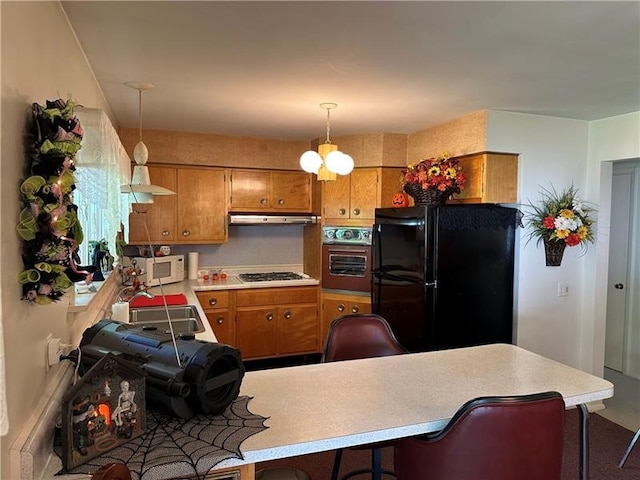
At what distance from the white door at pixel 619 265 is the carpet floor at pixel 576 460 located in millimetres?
1484

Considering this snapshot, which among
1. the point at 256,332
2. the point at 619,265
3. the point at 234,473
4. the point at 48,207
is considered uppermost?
the point at 48,207

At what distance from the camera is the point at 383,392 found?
1680 mm

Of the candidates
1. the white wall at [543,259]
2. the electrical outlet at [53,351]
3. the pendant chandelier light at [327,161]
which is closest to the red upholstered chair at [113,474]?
the electrical outlet at [53,351]

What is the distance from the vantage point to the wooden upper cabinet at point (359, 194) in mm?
4164

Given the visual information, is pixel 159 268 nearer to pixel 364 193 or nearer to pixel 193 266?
pixel 193 266

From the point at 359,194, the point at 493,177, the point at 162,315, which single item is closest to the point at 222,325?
the point at 162,315

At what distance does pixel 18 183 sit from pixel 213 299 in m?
3.07

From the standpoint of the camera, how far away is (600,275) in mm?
3602

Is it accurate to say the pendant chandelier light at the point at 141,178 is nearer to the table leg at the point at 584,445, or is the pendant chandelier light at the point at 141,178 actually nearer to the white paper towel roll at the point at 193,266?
the white paper towel roll at the point at 193,266

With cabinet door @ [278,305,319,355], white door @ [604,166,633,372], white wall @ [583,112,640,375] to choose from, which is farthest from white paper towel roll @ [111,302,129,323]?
white door @ [604,166,633,372]

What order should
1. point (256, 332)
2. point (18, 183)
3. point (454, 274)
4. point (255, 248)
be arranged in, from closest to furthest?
point (18, 183), point (454, 274), point (256, 332), point (255, 248)

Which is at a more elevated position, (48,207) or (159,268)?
(48,207)

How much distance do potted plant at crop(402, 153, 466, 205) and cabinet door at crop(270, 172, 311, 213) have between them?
1468 millimetres

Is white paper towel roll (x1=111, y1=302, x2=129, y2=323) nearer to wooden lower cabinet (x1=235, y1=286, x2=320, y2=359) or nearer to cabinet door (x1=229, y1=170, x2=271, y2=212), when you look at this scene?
wooden lower cabinet (x1=235, y1=286, x2=320, y2=359)
